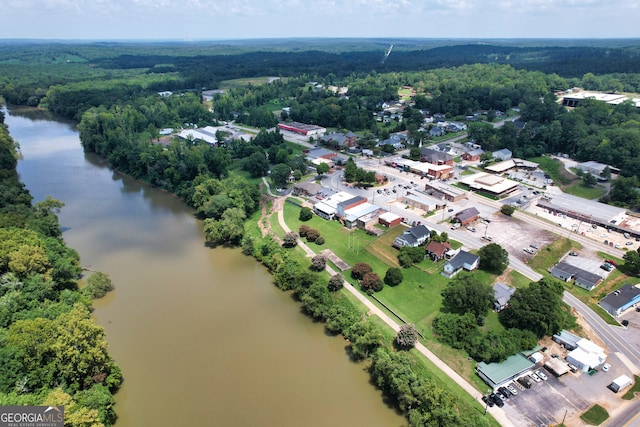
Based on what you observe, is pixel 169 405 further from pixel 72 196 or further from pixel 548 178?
pixel 548 178

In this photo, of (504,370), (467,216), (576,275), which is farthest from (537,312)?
(467,216)

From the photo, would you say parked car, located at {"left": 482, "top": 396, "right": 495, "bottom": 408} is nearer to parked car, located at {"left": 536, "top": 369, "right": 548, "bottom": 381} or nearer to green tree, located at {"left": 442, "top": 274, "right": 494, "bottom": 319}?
parked car, located at {"left": 536, "top": 369, "right": 548, "bottom": 381}

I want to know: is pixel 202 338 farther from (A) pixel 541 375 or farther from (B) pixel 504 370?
(A) pixel 541 375

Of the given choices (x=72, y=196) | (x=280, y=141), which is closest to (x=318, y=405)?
(x=72, y=196)

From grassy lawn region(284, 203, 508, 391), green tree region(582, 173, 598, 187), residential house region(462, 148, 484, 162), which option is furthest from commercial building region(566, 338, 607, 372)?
residential house region(462, 148, 484, 162)

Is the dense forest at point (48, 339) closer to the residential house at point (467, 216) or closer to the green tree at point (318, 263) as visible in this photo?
the green tree at point (318, 263)
